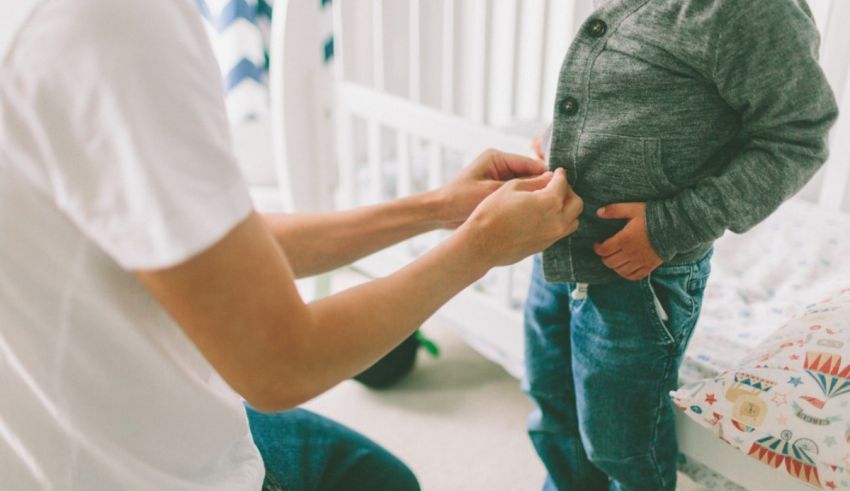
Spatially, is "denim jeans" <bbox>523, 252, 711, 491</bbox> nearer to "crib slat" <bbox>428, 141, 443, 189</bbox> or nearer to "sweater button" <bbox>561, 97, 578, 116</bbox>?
"sweater button" <bbox>561, 97, 578, 116</bbox>

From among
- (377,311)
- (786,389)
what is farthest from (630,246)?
(377,311)

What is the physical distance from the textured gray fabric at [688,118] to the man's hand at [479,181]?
0.06m

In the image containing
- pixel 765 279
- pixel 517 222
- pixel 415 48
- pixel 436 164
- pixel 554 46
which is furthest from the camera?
pixel 554 46

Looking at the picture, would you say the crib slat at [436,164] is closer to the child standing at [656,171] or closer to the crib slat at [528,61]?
the child standing at [656,171]

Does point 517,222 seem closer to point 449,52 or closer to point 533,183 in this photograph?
point 533,183

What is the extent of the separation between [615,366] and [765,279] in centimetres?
50

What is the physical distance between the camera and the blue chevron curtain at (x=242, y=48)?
6.75 feet

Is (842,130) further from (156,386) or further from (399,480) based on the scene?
(156,386)

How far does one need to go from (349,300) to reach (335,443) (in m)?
0.29

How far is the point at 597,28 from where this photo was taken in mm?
909

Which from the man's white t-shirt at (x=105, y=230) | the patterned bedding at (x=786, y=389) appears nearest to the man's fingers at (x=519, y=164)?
the patterned bedding at (x=786, y=389)

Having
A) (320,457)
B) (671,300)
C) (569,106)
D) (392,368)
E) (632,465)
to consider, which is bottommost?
(392,368)

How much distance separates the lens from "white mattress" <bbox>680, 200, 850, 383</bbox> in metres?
1.14

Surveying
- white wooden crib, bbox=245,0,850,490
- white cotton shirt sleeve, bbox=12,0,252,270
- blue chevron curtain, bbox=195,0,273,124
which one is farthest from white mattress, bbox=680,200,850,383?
blue chevron curtain, bbox=195,0,273,124
